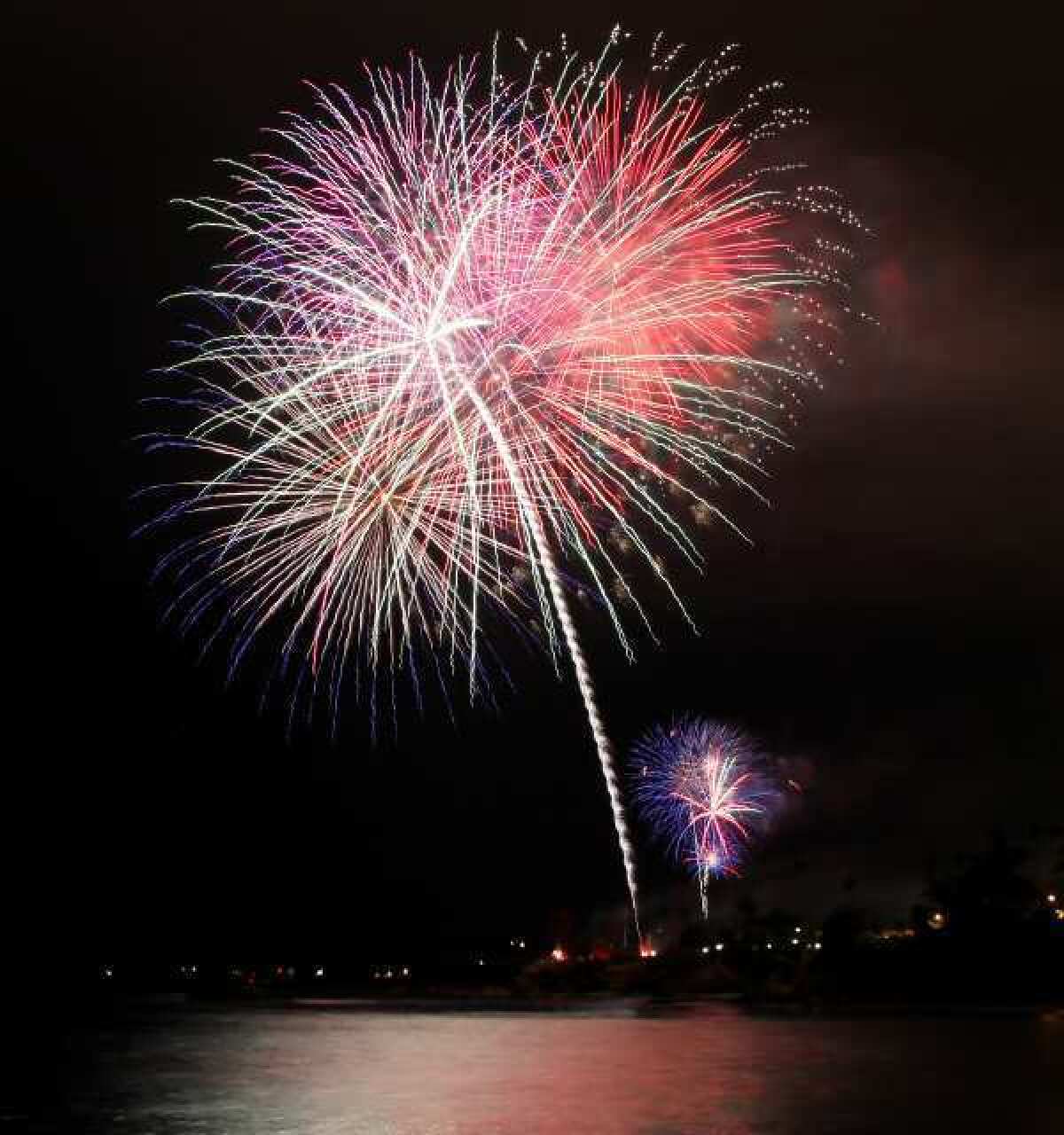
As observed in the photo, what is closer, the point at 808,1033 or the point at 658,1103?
the point at 658,1103

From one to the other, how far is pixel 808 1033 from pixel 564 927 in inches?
1959

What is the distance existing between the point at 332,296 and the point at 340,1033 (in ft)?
66.4

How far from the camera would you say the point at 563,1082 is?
20.2 metres

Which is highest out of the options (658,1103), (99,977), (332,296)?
(332,296)

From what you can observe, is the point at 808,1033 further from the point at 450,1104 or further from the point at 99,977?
the point at 99,977

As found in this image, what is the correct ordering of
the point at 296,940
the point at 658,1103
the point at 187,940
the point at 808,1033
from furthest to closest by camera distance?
the point at 296,940 → the point at 187,940 → the point at 808,1033 → the point at 658,1103

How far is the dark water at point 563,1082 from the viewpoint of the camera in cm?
1545

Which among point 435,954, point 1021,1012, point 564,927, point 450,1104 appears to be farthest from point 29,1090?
point 435,954

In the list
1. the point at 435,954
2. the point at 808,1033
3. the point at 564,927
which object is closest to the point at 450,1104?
the point at 808,1033

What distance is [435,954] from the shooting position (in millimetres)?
105875

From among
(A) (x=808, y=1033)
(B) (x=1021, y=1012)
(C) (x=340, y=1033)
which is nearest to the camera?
(A) (x=808, y=1033)

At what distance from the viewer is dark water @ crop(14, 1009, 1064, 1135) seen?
1545cm

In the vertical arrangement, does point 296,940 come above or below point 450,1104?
above

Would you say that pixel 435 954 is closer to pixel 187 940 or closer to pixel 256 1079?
pixel 187 940
